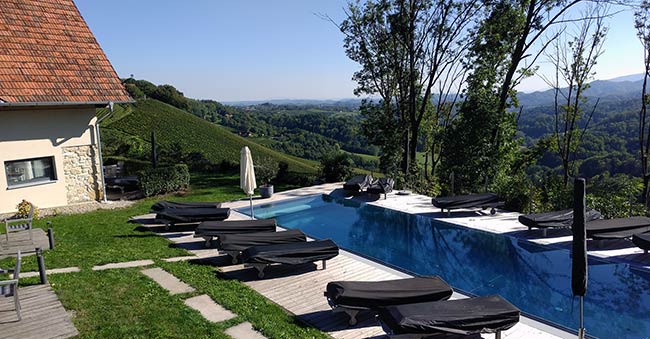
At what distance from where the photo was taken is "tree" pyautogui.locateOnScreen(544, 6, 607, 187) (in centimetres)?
2041

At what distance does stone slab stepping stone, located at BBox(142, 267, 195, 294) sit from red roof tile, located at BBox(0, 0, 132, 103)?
8283 millimetres

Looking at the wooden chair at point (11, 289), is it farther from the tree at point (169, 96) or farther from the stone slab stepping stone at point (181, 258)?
the tree at point (169, 96)

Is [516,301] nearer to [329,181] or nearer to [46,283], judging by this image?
[46,283]

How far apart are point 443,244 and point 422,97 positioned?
1276 cm

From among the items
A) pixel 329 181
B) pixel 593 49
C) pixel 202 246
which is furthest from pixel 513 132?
pixel 202 246

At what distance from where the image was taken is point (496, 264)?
9664mm

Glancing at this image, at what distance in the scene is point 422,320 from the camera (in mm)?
5332

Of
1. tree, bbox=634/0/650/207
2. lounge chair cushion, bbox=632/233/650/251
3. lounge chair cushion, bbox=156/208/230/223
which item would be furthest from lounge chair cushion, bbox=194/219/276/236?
tree, bbox=634/0/650/207

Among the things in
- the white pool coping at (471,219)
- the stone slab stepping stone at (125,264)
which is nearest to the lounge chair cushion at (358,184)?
the white pool coping at (471,219)

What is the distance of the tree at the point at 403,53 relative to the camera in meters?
19.9

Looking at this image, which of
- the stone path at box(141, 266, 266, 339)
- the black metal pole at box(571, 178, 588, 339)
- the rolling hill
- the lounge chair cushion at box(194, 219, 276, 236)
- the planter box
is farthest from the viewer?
the rolling hill

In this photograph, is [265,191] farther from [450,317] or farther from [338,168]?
[450,317]

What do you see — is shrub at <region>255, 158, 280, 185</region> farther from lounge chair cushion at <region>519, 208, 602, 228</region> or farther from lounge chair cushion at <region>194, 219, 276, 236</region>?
lounge chair cushion at <region>519, 208, 602, 228</region>

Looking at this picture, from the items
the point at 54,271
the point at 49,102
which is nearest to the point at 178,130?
the point at 49,102
